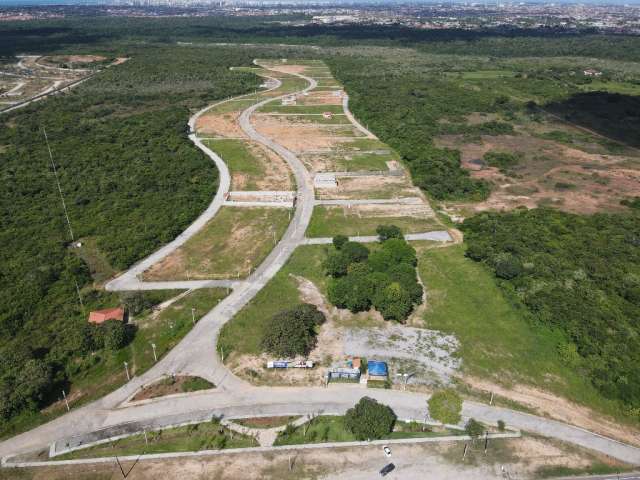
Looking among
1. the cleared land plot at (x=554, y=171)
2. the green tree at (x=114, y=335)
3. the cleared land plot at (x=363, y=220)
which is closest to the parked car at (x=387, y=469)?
the green tree at (x=114, y=335)

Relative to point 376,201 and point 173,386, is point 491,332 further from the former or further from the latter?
point 376,201

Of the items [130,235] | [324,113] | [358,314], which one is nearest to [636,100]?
[324,113]

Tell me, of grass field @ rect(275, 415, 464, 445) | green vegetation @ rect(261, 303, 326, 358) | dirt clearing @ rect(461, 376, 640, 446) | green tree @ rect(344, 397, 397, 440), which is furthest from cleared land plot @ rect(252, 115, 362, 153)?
green tree @ rect(344, 397, 397, 440)

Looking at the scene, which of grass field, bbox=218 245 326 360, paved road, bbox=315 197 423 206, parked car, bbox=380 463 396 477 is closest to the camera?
parked car, bbox=380 463 396 477

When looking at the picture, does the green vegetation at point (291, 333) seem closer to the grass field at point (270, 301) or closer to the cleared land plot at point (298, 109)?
the grass field at point (270, 301)

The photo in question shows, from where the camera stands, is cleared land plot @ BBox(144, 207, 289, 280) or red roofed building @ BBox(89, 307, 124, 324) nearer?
red roofed building @ BBox(89, 307, 124, 324)

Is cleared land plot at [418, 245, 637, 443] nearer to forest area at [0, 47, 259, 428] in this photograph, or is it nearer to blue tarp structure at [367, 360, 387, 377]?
blue tarp structure at [367, 360, 387, 377]

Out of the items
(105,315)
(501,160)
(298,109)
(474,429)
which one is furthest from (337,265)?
(298,109)
